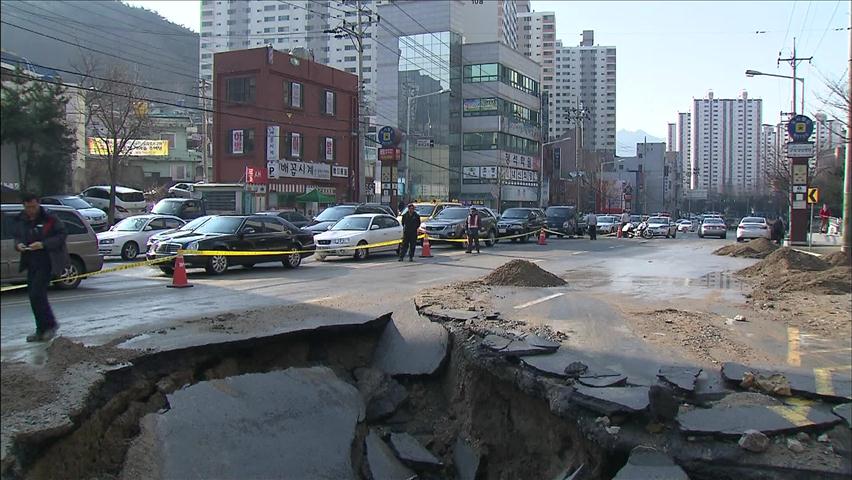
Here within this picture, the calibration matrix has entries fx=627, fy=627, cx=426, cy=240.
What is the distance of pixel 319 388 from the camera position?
6227 mm

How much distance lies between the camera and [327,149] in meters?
49.0

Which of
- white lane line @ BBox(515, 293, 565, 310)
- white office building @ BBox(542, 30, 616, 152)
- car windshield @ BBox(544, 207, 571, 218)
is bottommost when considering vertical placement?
white lane line @ BBox(515, 293, 565, 310)

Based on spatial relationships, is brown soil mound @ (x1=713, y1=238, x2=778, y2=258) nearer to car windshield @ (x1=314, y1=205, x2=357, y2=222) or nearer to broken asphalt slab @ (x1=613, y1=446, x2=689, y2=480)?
car windshield @ (x1=314, y1=205, x2=357, y2=222)

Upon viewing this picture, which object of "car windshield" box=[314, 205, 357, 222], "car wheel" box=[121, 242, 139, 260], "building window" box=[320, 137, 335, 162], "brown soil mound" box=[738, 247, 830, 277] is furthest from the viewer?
"building window" box=[320, 137, 335, 162]

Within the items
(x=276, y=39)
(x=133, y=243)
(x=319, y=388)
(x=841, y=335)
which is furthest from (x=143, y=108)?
Result: (x=276, y=39)

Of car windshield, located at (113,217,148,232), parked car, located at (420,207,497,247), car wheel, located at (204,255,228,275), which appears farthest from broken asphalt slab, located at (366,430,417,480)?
parked car, located at (420,207,497,247)

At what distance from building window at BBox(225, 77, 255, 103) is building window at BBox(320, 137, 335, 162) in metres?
6.48

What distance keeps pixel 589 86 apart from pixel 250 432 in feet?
485

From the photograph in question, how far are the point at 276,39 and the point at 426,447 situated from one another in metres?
145

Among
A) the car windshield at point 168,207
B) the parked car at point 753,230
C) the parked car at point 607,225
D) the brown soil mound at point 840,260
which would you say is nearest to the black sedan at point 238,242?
the car windshield at point 168,207

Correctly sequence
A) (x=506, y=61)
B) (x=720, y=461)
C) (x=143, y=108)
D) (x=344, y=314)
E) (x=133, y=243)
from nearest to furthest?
(x=720, y=461), (x=344, y=314), (x=133, y=243), (x=143, y=108), (x=506, y=61)

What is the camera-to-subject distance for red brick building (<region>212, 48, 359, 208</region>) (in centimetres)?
4397

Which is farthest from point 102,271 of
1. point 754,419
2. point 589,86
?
point 589,86

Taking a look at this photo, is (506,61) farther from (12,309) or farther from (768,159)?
(12,309)
